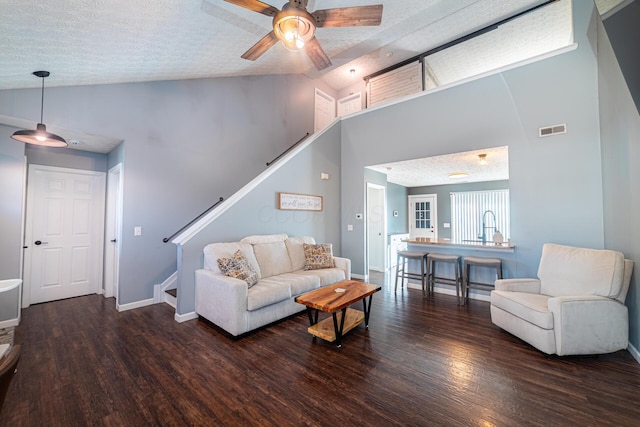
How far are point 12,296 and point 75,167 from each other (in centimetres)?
201

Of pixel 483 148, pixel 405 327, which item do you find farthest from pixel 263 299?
pixel 483 148

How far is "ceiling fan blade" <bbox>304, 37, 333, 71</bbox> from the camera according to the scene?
267cm

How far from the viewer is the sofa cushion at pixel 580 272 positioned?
8.31 feet

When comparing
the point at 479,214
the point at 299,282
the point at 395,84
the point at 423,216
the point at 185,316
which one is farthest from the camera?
the point at 423,216

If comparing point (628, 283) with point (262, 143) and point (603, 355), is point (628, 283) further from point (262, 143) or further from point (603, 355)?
point (262, 143)

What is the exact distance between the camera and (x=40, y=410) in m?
1.80

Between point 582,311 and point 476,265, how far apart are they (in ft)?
5.26

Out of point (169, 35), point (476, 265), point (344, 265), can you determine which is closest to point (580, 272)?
point (476, 265)

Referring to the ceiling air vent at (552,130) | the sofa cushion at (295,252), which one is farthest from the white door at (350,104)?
the ceiling air vent at (552,130)

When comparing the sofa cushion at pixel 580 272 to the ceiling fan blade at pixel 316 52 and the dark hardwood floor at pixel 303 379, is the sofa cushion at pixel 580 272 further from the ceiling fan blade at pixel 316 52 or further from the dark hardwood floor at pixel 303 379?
the ceiling fan blade at pixel 316 52

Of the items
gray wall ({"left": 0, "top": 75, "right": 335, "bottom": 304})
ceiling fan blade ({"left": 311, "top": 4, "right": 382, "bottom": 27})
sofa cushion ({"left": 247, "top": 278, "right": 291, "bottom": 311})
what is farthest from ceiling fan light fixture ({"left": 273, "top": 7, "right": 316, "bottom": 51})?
gray wall ({"left": 0, "top": 75, "right": 335, "bottom": 304})

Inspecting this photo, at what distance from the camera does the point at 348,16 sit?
241 centimetres

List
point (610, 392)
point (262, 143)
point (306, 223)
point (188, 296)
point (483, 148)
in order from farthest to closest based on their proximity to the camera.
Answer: point (262, 143) → point (306, 223) → point (483, 148) → point (188, 296) → point (610, 392)

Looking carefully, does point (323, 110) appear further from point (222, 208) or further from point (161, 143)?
point (222, 208)
